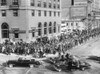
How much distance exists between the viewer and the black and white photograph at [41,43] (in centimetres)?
2608

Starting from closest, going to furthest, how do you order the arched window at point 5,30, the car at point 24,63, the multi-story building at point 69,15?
the car at point 24,63, the arched window at point 5,30, the multi-story building at point 69,15

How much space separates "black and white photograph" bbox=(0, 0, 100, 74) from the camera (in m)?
26.1

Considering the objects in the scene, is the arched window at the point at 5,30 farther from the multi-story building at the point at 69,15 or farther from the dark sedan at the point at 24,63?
the multi-story building at the point at 69,15

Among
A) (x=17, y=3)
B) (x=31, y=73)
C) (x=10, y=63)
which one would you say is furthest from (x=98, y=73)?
(x=17, y=3)

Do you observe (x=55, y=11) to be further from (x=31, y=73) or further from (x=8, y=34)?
(x=31, y=73)

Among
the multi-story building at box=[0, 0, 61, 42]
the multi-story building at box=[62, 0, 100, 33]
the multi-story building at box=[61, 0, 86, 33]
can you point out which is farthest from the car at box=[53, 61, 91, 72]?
the multi-story building at box=[62, 0, 100, 33]

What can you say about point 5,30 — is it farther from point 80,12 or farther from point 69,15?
point 80,12

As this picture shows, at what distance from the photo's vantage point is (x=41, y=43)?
130 feet

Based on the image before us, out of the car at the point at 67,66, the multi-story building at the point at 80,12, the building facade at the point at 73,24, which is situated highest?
the multi-story building at the point at 80,12

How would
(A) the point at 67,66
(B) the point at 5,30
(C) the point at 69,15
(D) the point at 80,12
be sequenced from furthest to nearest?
(C) the point at 69,15
(D) the point at 80,12
(B) the point at 5,30
(A) the point at 67,66

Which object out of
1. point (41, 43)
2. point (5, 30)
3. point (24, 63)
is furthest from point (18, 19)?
point (24, 63)

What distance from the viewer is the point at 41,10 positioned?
→ 52.7m

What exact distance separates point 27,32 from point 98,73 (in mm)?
26175

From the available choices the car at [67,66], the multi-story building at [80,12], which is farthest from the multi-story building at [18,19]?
the multi-story building at [80,12]
